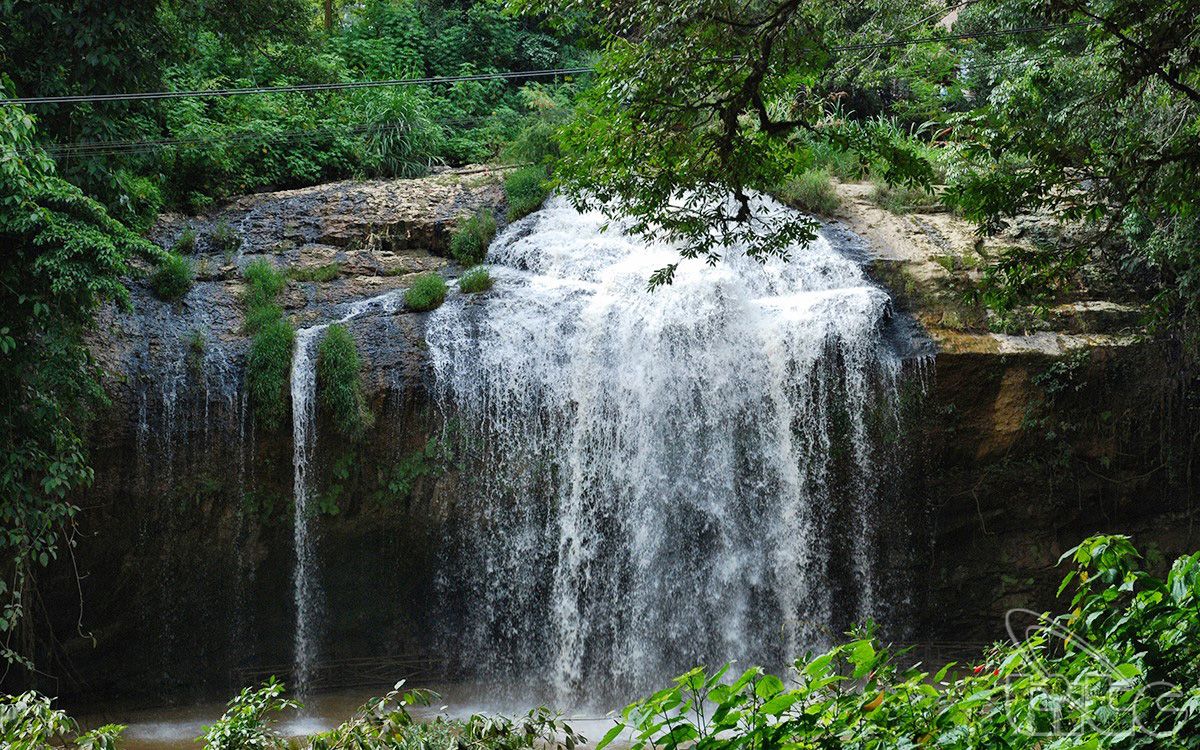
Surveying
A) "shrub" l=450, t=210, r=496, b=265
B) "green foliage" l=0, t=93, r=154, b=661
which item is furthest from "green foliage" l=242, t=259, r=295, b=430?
"shrub" l=450, t=210, r=496, b=265

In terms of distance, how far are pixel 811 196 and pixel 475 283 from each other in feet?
14.8

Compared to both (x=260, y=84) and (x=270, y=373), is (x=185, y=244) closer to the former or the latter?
(x=270, y=373)

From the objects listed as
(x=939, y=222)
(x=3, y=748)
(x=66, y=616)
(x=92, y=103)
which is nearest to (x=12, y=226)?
(x=92, y=103)

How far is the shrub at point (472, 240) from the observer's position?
42.1ft

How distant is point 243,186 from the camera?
14172 millimetres

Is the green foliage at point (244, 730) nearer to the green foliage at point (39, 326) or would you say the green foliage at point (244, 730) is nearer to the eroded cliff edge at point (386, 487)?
the green foliage at point (39, 326)

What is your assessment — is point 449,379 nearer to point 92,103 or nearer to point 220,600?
point 220,600

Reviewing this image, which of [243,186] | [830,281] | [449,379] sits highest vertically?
[243,186]

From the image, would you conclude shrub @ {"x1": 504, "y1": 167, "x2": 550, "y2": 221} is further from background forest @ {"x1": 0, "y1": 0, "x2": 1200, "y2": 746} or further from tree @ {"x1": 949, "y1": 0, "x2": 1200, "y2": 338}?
tree @ {"x1": 949, "y1": 0, "x2": 1200, "y2": 338}

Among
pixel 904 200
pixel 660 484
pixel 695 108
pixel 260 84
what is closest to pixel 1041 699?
pixel 695 108

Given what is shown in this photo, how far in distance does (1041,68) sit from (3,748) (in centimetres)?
1136

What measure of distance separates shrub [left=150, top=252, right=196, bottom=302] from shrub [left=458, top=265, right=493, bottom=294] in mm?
3036

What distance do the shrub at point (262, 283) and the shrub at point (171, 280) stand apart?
668 millimetres

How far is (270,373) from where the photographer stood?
10.8 m
